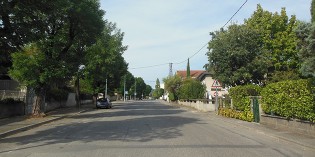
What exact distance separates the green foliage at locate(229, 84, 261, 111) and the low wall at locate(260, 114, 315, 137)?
3.18 metres

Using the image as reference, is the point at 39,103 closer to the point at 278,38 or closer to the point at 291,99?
the point at 291,99

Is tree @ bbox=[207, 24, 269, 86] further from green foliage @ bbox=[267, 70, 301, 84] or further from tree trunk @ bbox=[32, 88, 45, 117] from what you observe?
tree trunk @ bbox=[32, 88, 45, 117]

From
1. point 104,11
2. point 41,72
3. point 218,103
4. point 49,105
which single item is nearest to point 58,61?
point 41,72

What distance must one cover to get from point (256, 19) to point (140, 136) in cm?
2912

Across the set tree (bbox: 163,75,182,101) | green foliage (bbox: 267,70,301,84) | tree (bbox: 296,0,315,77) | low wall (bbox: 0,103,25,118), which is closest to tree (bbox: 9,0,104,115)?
low wall (bbox: 0,103,25,118)

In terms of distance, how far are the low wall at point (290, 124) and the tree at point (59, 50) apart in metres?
13.1

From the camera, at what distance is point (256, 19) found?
4112 centimetres

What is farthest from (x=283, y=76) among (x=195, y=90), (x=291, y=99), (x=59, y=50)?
(x=59, y=50)

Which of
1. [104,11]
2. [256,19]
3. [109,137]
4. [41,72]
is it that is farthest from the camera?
[256,19]

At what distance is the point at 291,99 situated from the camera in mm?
17328

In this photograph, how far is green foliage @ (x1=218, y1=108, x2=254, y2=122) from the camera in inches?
949

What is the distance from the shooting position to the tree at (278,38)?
129 feet

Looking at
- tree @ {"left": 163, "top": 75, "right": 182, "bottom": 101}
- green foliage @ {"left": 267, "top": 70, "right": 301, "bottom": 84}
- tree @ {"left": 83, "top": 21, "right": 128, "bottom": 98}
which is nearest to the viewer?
green foliage @ {"left": 267, "top": 70, "right": 301, "bottom": 84}

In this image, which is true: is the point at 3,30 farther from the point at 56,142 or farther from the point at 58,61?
the point at 58,61
